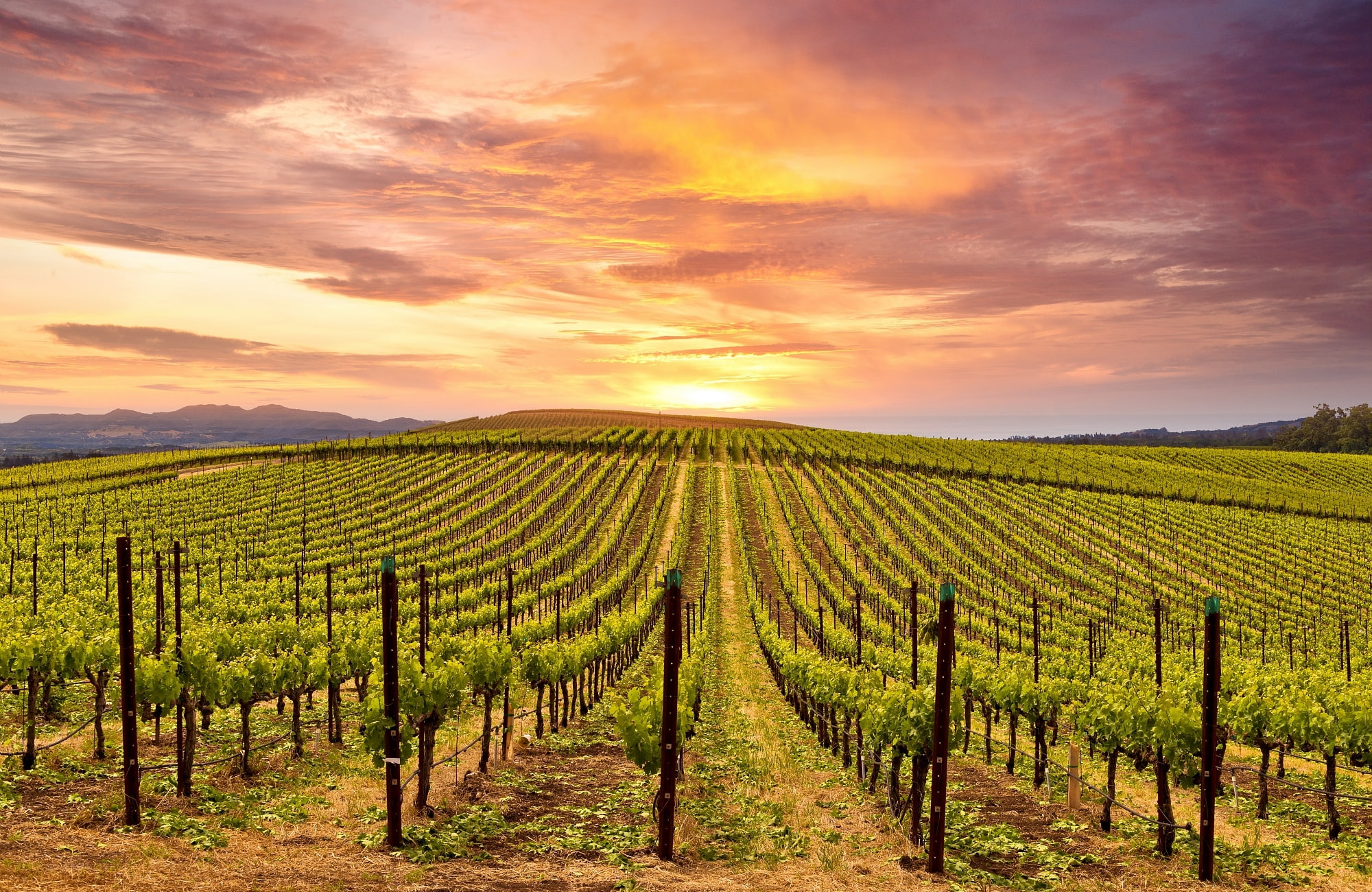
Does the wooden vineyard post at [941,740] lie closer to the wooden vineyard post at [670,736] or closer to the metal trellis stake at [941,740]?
the metal trellis stake at [941,740]

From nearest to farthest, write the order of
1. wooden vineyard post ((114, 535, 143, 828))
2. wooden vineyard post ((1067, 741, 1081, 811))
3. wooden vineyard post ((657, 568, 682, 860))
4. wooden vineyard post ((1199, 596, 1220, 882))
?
wooden vineyard post ((1199, 596, 1220, 882)), wooden vineyard post ((114, 535, 143, 828)), wooden vineyard post ((657, 568, 682, 860)), wooden vineyard post ((1067, 741, 1081, 811))

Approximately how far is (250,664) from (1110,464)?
319 ft

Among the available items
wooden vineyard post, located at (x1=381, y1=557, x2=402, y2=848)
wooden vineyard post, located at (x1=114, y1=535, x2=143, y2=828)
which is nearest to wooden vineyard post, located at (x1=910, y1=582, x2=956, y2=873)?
wooden vineyard post, located at (x1=381, y1=557, x2=402, y2=848)

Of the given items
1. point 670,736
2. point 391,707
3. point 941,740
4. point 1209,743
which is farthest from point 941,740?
point 391,707

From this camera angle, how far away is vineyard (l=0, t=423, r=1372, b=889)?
37.3 feet

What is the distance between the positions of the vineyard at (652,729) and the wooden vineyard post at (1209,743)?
50 mm

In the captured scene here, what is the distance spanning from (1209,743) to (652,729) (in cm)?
Answer: 890

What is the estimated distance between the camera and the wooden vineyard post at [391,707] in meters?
11.4

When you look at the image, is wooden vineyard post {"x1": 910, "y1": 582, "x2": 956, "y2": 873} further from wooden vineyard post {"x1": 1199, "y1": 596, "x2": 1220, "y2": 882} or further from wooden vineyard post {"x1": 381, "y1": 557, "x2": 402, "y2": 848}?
wooden vineyard post {"x1": 381, "y1": 557, "x2": 402, "y2": 848}

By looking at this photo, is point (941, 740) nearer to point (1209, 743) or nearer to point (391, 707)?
point (1209, 743)

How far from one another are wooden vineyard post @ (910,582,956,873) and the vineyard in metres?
0.06

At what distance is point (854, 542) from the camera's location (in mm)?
57469

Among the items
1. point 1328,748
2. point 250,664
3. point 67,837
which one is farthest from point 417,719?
point 1328,748

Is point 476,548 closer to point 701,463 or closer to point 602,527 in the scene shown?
point 602,527
